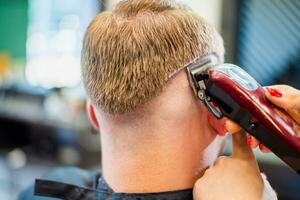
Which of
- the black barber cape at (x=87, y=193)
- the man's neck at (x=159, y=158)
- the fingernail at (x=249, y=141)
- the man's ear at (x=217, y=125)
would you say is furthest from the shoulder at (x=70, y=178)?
the fingernail at (x=249, y=141)

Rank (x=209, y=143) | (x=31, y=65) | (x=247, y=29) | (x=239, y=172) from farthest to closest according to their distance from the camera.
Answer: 1. (x=31, y=65)
2. (x=247, y=29)
3. (x=209, y=143)
4. (x=239, y=172)

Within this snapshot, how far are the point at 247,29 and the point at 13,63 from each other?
2280mm

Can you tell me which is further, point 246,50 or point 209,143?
point 246,50

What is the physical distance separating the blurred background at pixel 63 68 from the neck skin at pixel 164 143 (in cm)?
77

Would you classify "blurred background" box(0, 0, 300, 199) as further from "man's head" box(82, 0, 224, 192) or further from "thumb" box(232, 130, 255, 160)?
"thumb" box(232, 130, 255, 160)

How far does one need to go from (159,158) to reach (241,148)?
18 centimetres

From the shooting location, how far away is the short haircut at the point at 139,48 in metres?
0.92

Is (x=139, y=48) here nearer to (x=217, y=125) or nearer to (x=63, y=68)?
(x=217, y=125)

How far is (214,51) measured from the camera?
983 mm

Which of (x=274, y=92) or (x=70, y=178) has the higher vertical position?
(x=274, y=92)

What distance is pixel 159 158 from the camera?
958 mm

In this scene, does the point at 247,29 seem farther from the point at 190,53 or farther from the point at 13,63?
the point at 13,63

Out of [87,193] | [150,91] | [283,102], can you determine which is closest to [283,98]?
[283,102]

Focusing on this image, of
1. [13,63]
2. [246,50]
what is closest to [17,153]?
[13,63]
